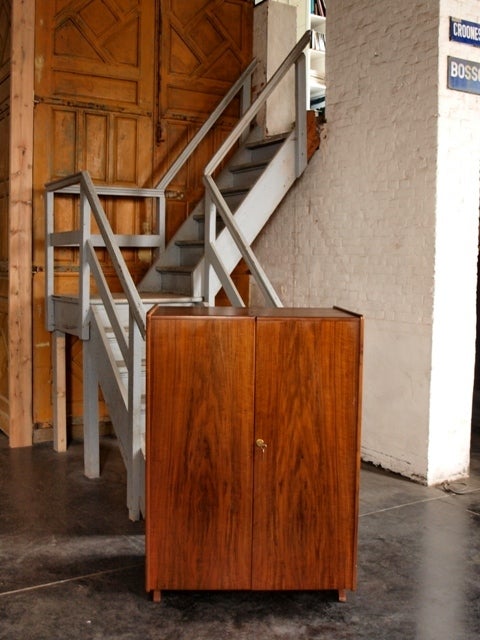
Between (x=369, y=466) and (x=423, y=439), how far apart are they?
55 cm

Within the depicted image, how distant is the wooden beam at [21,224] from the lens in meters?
5.32

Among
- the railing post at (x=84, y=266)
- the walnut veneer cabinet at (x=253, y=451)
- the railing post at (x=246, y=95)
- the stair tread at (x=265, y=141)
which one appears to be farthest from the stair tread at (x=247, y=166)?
the walnut veneer cabinet at (x=253, y=451)

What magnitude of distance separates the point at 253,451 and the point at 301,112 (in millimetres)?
3248

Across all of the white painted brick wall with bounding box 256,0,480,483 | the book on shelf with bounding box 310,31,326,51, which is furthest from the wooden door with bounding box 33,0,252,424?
the book on shelf with bounding box 310,31,326,51

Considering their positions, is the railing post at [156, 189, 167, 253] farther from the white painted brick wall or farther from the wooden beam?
the white painted brick wall

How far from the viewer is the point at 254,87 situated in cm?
639

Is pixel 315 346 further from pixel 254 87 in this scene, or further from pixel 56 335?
pixel 254 87

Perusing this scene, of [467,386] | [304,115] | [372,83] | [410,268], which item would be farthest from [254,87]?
[467,386]

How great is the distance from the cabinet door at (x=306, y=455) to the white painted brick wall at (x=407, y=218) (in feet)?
5.85

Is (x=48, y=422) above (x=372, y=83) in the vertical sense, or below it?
below

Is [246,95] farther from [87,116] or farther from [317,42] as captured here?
[317,42]

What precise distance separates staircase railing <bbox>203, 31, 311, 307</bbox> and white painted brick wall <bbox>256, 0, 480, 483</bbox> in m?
0.23

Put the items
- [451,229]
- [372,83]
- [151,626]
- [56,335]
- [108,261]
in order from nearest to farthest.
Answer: [151,626] < [451,229] < [372,83] < [56,335] < [108,261]

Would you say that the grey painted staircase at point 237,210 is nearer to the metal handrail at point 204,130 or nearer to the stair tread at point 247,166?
the stair tread at point 247,166
